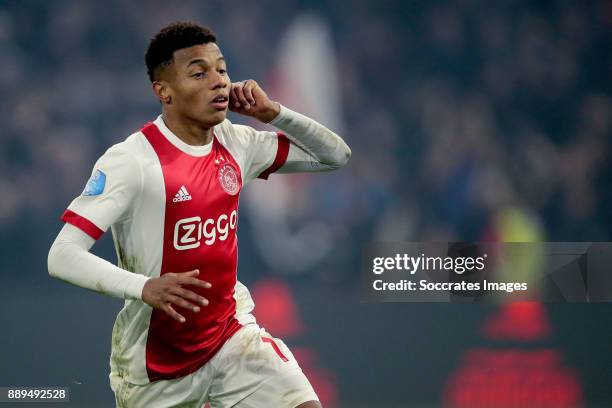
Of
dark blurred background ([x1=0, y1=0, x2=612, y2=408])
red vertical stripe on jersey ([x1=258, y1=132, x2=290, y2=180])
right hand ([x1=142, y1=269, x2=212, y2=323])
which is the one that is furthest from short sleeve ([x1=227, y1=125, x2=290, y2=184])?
dark blurred background ([x1=0, y1=0, x2=612, y2=408])

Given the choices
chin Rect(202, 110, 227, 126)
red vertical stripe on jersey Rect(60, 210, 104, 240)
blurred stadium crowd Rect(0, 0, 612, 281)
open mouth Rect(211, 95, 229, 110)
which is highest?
blurred stadium crowd Rect(0, 0, 612, 281)

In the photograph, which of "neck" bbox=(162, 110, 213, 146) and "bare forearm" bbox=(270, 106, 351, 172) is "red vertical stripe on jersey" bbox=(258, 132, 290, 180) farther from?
"neck" bbox=(162, 110, 213, 146)

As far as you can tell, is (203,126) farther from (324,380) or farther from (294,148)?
(324,380)

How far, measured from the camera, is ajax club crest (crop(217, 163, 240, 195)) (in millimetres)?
3395

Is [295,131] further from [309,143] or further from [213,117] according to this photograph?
[213,117]

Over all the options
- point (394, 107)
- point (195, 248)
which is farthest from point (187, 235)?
point (394, 107)

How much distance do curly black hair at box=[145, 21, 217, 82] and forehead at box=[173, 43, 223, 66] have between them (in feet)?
0.05

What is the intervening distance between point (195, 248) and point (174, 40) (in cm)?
73

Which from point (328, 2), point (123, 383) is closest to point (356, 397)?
point (328, 2)

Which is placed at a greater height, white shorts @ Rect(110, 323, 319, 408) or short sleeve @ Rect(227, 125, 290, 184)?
short sleeve @ Rect(227, 125, 290, 184)

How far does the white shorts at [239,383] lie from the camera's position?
332cm

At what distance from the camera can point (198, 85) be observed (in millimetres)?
3369

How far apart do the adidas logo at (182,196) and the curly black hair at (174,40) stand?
47 cm

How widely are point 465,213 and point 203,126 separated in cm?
316
